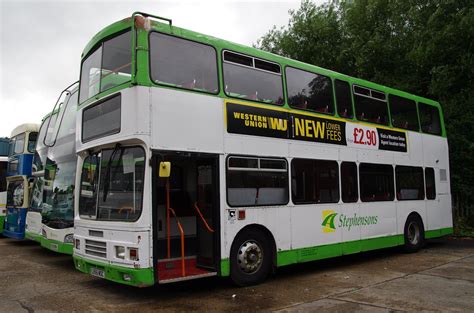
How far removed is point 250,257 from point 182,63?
360 cm

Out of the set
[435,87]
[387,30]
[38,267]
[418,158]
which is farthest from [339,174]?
[387,30]

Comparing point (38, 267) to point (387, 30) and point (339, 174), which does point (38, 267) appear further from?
Answer: point (387, 30)

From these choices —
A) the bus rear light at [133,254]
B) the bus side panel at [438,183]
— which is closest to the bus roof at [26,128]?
the bus rear light at [133,254]

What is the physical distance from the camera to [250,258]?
8039mm

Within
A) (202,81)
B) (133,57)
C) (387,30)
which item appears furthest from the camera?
(387,30)

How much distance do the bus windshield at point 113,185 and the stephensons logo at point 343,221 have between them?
4.30 metres

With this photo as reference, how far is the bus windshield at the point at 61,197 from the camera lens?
1073 centimetres

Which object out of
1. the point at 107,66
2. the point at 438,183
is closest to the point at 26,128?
the point at 107,66

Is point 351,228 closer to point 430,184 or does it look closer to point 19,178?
point 430,184

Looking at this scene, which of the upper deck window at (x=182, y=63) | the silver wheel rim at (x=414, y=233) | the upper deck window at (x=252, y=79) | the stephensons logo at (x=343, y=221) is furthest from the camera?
the silver wheel rim at (x=414, y=233)

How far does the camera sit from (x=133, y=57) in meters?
6.93

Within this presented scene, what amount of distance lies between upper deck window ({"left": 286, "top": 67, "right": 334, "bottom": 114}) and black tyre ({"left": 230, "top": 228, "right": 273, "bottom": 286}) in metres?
2.82

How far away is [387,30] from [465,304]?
15634mm

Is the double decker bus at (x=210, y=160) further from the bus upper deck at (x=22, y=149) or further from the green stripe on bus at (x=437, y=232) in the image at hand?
the bus upper deck at (x=22, y=149)
